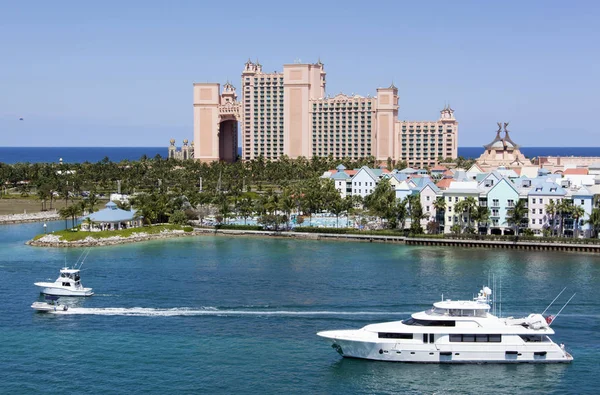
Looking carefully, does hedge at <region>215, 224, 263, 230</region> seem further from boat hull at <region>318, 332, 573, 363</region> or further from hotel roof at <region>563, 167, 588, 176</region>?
boat hull at <region>318, 332, 573, 363</region>

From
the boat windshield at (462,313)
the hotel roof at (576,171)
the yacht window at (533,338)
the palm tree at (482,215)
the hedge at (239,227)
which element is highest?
the hotel roof at (576,171)

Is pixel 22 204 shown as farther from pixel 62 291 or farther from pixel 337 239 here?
pixel 62 291

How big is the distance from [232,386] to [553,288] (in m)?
29.3

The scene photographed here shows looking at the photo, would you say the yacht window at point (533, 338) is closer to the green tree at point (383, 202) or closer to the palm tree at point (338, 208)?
the green tree at point (383, 202)

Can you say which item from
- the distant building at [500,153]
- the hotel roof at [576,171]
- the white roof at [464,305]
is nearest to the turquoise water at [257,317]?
the white roof at [464,305]

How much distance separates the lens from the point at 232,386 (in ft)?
130

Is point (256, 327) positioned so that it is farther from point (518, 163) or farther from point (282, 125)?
point (282, 125)

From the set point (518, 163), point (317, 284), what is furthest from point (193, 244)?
point (518, 163)

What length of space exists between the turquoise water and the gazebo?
416 inches

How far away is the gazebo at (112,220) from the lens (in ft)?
296

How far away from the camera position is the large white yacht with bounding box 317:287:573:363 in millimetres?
43062

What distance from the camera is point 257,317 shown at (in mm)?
50969

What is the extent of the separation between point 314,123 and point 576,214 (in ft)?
322

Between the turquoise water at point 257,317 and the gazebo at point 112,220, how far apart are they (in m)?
10.6
